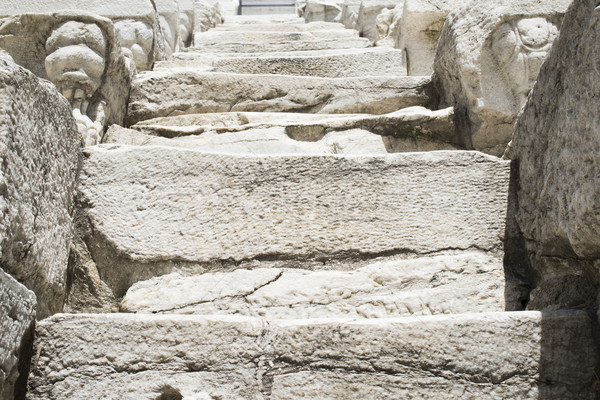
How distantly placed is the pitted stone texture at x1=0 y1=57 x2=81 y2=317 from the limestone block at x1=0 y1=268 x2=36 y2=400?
2.3 inches

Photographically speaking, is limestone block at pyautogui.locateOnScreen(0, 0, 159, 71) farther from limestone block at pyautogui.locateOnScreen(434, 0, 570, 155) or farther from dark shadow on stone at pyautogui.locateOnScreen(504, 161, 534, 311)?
dark shadow on stone at pyautogui.locateOnScreen(504, 161, 534, 311)

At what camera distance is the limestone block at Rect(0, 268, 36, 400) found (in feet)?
4.35

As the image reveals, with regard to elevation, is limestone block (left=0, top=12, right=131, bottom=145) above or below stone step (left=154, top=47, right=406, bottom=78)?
above

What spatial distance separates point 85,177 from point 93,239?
20 cm

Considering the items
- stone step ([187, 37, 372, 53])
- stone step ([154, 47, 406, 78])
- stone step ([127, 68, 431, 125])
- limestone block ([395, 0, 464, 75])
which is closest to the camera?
stone step ([127, 68, 431, 125])

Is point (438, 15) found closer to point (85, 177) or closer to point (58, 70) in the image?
point (58, 70)

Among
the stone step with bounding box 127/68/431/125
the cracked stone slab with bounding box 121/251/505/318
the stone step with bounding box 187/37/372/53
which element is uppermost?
the stone step with bounding box 127/68/431/125

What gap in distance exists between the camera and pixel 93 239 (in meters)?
1.90

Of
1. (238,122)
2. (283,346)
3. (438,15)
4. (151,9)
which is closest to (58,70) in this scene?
(238,122)

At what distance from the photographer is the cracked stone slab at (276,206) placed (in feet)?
6.19

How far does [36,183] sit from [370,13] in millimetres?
5414

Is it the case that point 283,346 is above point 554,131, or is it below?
below

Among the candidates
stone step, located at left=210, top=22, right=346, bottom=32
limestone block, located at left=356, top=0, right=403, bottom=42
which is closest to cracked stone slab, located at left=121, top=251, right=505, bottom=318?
limestone block, located at left=356, top=0, right=403, bottom=42

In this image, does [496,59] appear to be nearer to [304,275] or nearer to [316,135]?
[316,135]
